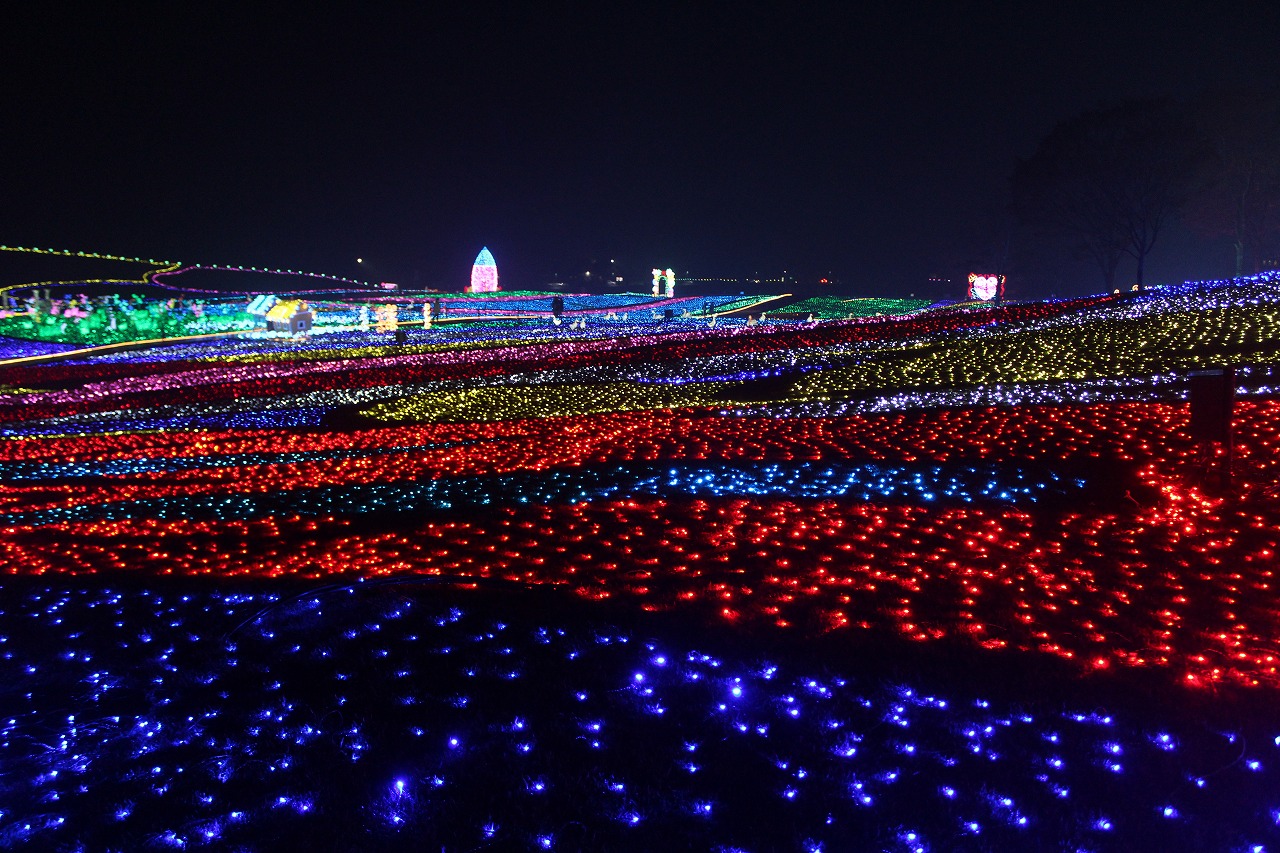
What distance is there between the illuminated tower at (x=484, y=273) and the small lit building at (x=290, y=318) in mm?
42859

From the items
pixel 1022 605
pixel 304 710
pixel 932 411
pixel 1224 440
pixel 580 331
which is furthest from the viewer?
pixel 580 331

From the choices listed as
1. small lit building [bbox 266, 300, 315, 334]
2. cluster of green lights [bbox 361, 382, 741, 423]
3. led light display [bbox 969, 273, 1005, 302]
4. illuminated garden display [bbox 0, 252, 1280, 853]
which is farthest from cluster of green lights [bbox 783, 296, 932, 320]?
illuminated garden display [bbox 0, 252, 1280, 853]

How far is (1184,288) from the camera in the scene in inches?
1011

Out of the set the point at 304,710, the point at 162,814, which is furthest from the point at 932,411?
the point at 162,814

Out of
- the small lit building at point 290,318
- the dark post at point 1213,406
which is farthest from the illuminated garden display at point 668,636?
the small lit building at point 290,318

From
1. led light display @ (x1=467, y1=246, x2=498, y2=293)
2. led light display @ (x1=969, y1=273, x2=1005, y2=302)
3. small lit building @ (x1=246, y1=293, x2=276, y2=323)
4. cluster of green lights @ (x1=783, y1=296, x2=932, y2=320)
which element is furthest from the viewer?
led light display @ (x1=467, y1=246, x2=498, y2=293)

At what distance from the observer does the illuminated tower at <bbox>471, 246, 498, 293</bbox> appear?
293ft

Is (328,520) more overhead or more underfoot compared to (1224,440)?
more underfoot

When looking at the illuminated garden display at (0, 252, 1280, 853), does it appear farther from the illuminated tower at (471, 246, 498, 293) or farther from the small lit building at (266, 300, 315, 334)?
the illuminated tower at (471, 246, 498, 293)

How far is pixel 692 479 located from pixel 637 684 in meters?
6.08

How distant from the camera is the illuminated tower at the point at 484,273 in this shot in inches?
3521

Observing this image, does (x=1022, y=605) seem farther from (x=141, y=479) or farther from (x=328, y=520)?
→ (x=141, y=479)

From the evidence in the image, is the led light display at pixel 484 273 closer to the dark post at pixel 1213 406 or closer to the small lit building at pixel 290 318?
the small lit building at pixel 290 318

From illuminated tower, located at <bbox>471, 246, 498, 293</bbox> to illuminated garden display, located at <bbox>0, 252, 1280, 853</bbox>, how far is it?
75.1m
